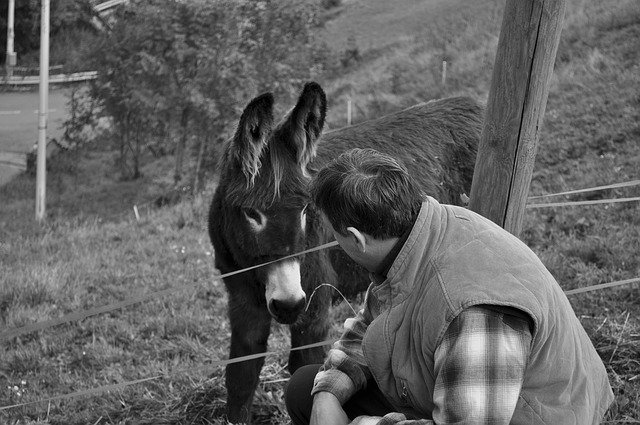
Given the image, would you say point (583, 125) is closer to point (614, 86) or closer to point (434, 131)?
point (614, 86)

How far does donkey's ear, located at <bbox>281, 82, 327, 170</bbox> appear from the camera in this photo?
398cm

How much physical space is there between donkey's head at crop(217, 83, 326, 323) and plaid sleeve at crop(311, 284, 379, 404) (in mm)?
881

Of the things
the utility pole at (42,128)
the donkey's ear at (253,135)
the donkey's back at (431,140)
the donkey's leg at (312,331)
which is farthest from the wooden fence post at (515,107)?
the utility pole at (42,128)

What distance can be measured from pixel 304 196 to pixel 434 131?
164 centimetres

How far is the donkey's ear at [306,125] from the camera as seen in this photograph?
157 inches

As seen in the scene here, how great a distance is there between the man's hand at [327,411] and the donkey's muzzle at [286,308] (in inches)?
40.1

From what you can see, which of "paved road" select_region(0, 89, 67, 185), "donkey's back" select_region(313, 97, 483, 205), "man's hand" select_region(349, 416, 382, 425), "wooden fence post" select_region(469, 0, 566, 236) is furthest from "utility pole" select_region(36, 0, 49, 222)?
"man's hand" select_region(349, 416, 382, 425)

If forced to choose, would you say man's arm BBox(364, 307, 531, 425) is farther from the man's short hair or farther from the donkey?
the donkey

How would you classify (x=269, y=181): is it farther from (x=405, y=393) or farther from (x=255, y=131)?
(x=405, y=393)

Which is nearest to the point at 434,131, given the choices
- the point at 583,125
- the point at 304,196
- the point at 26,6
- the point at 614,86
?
the point at 304,196

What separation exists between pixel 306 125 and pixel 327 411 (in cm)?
184

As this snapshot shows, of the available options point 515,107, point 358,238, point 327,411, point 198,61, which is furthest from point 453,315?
point 198,61

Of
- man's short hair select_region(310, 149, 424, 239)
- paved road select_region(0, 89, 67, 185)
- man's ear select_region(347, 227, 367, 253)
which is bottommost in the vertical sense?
paved road select_region(0, 89, 67, 185)

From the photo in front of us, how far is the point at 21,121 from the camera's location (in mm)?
24094
